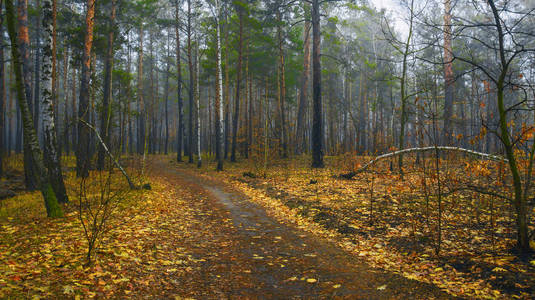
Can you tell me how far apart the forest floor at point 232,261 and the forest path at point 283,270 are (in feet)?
0.05

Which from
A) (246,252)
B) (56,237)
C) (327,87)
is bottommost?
(246,252)

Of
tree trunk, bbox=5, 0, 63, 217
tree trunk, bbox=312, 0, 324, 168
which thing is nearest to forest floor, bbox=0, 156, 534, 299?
tree trunk, bbox=5, 0, 63, 217

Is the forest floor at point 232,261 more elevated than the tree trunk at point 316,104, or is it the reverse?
the tree trunk at point 316,104

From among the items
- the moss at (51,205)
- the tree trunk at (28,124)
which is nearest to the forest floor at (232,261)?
the moss at (51,205)

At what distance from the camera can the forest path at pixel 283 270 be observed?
388cm

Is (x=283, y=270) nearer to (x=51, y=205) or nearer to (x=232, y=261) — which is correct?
(x=232, y=261)

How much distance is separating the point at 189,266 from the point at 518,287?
4.52 meters

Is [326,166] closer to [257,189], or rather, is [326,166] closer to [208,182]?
[257,189]

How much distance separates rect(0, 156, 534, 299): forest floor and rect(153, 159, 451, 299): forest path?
1 centimetres

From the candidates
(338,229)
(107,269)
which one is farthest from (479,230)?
(107,269)

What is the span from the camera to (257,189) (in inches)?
459

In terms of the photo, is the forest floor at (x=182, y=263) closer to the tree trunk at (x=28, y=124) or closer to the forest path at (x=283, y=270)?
the forest path at (x=283, y=270)

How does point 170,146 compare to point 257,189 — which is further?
point 170,146

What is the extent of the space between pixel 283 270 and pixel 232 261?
0.91 m
